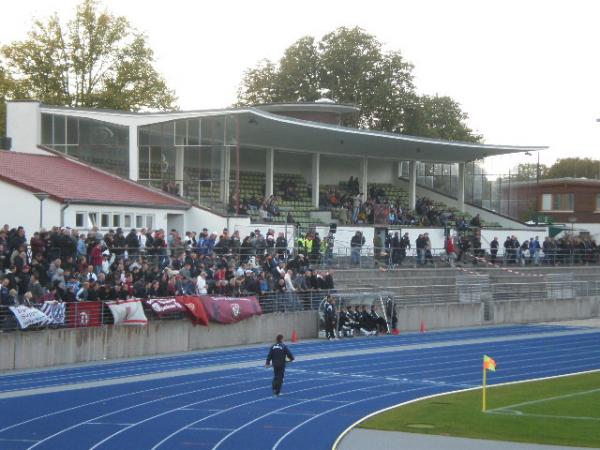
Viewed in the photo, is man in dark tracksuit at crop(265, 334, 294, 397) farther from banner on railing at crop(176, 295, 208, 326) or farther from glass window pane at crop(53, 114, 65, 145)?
glass window pane at crop(53, 114, 65, 145)

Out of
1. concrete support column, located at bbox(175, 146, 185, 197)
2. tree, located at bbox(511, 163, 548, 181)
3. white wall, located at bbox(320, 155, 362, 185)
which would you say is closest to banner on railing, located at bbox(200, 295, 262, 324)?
concrete support column, located at bbox(175, 146, 185, 197)

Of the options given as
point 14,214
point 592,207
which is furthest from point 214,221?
point 592,207

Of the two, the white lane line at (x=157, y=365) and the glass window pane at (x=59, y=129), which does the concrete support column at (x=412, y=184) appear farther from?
the white lane line at (x=157, y=365)

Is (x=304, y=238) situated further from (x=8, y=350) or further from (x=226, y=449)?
(x=226, y=449)

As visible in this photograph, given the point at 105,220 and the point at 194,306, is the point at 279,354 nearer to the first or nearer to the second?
the point at 194,306

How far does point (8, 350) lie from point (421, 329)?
18.8 meters

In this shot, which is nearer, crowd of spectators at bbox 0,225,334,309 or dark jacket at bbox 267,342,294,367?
dark jacket at bbox 267,342,294,367

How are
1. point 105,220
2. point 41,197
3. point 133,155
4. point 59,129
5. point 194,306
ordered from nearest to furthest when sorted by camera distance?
point 41,197 → point 194,306 → point 105,220 → point 133,155 → point 59,129

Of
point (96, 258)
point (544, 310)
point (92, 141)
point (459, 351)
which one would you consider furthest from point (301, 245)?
point (96, 258)

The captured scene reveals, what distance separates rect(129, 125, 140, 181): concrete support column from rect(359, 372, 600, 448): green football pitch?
2389 cm

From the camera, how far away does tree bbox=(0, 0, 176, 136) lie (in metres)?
66.9

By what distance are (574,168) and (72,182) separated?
100 metres

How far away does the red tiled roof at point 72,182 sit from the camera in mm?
39531

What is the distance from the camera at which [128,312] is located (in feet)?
105
